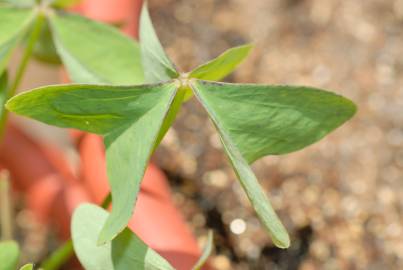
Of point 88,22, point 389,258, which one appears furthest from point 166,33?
point 389,258

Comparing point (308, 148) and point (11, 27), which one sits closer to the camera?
point (11, 27)

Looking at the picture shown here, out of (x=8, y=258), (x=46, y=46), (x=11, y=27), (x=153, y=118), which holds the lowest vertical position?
(x=8, y=258)

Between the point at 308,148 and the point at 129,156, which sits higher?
the point at 308,148

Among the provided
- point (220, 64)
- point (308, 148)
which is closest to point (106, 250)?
point (220, 64)

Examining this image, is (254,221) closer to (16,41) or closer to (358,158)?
(358,158)

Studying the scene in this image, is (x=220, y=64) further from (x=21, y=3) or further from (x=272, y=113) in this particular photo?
(x=21, y=3)

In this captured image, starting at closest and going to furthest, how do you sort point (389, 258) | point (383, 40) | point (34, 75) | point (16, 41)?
point (16, 41), point (389, 258), point (383, 40), point (34, 75)
